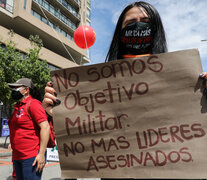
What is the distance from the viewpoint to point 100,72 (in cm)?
130

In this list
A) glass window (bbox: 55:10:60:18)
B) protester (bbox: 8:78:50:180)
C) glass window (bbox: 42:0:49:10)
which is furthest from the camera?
glass window (bbox: 55:10:60:18)

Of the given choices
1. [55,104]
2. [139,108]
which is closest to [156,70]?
[139,108]

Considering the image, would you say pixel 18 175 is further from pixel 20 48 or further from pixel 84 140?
pixel 20 48

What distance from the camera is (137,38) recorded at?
1.59 meters

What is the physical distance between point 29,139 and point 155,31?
1895 millimetres

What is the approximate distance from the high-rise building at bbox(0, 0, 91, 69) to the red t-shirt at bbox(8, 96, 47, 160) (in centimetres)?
1348

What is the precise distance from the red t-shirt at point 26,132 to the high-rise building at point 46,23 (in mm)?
13485

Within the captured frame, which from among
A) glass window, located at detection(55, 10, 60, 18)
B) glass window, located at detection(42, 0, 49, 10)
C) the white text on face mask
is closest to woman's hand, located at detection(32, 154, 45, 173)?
the white text on face mask

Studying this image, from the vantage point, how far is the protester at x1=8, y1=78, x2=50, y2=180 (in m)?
2.38

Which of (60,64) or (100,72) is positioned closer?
(100,72)

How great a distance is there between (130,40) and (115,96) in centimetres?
56

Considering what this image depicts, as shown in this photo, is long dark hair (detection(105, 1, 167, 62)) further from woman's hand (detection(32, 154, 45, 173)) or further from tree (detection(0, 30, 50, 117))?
tree (detection(0, 30, 50, 117))

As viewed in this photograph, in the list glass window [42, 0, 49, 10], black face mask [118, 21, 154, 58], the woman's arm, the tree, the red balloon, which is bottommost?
the woman's arm

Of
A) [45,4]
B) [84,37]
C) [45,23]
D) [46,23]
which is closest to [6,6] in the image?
[45,23]
